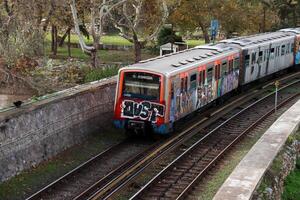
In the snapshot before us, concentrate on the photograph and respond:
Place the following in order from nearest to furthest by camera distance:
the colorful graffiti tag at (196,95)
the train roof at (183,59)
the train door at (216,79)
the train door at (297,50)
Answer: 1. the train roof at (183,59)
2. the colorful graffiti tag at (196,95)
3. the train door at (216,79)
4. the train door at (297,50)

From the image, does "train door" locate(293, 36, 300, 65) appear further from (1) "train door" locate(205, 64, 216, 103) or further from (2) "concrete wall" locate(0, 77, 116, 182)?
(2) "concrete wall" locate(0, 77, 116, 182)

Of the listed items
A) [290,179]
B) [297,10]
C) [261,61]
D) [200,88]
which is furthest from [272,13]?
[290,179]

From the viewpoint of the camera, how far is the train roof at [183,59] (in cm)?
1883

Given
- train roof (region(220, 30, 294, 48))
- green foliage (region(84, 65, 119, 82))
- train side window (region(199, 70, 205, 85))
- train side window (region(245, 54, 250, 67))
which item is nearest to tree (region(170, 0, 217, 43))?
train roof (region(220, 30, 294, 48))

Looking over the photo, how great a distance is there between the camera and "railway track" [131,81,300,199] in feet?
47.7

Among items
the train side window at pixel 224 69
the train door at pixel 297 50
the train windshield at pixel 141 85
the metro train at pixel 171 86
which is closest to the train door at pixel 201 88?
the metro train at pixel 171 86

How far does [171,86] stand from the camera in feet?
60.6

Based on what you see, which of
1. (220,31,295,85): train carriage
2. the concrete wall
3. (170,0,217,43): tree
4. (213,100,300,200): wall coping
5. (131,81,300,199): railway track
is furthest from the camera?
(170,0,217,43): tree

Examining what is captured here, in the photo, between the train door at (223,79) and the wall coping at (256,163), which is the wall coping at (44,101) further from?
the wall coping at (256,163)

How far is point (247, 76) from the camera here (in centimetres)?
2827

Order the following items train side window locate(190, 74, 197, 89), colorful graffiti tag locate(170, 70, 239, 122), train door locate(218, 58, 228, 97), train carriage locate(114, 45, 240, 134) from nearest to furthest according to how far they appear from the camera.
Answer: train carriage locate(114, 45, 240, 134) < colorful graffiti tag locate(170, 70, 239, 122) < train side window locate(190, 74, 197, 89) < train door locate(218, 58, 228, 97)

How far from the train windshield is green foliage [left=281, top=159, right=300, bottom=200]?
507 centimetres

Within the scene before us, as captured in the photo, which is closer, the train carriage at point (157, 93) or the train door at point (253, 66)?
the train carriage at point (157, 93)

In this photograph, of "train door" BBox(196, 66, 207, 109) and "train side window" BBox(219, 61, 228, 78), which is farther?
"train side window" BBox(219, 61, 228, 78)
